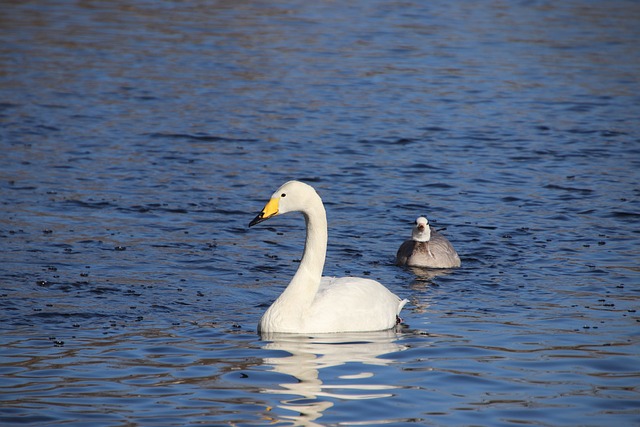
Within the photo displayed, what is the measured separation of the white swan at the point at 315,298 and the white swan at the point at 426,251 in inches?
107

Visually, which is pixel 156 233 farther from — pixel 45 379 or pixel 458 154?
pixel 458 154

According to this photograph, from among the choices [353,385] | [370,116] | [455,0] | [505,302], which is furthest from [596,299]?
[455,0]

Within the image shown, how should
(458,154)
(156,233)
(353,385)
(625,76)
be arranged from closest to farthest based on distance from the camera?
1. (353,385)
2. (156,233)
3. (458,154)
4. (625,76)

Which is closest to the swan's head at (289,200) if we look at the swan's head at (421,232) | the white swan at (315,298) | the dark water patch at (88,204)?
the white swan at (315,298)

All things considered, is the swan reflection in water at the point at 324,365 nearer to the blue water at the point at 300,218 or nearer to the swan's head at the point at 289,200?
the blue water at the point at 300,218

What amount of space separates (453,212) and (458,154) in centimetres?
386

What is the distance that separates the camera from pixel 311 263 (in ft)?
35.8

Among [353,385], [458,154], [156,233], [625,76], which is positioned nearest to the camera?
[353,385]

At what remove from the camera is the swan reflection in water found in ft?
28.1

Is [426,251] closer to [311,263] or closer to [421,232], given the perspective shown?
[421,232]

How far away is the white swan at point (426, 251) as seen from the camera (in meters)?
13.8

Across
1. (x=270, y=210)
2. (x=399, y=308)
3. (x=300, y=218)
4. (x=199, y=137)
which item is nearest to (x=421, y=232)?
(x=300, y=218)

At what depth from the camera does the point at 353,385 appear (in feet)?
29.4

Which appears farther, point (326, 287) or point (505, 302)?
point (505, 302)
